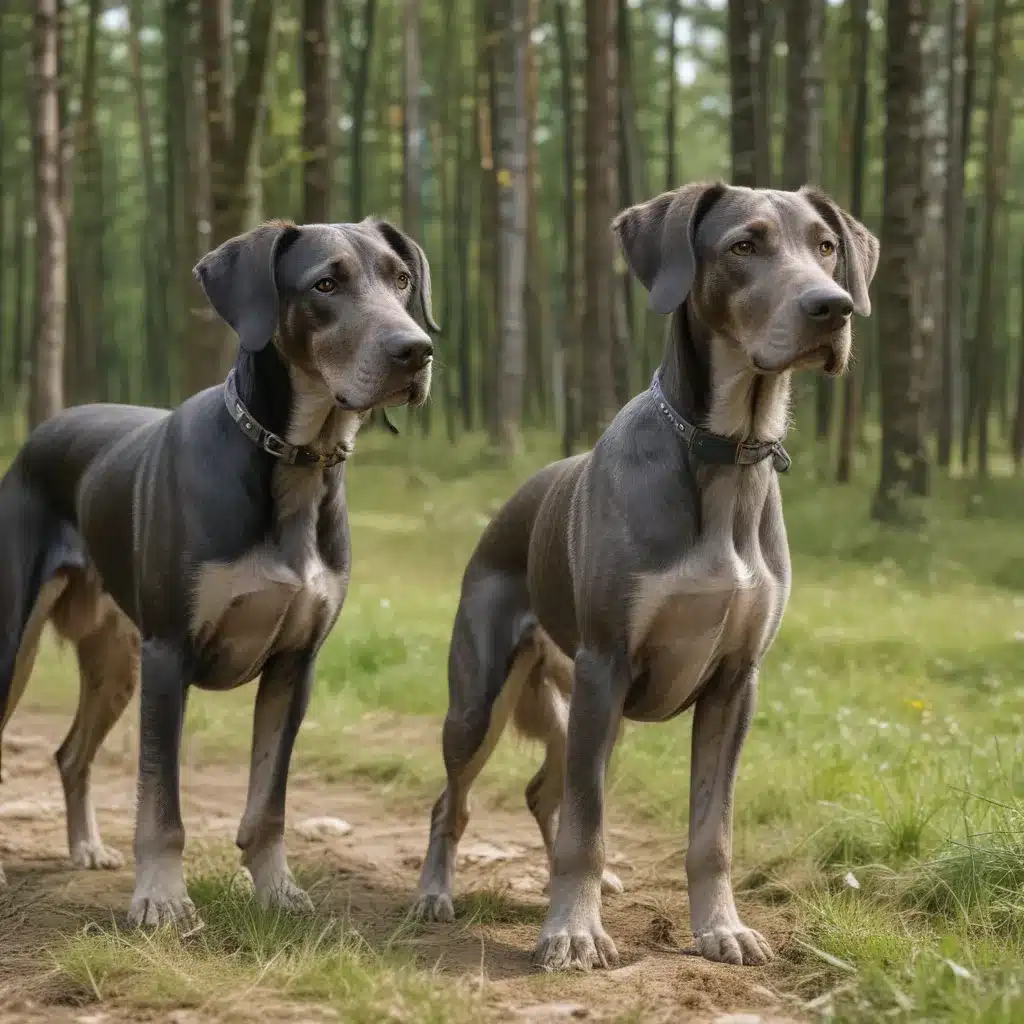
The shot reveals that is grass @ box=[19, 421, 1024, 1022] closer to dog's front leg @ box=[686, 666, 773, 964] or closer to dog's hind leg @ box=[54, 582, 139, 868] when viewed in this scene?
dog's front leg @ box=[686, 666, 773, 964]

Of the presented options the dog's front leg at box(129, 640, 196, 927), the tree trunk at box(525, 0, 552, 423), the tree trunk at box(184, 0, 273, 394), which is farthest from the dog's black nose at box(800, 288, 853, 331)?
the tree trunk at box(525, 0, 552, 423)

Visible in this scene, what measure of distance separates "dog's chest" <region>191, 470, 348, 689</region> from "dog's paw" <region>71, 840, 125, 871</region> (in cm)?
125

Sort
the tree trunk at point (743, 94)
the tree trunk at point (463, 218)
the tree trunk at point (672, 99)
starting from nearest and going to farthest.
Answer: the tree trunk at point (743, 94) < the tree trunk at point (672, 99) < the tree trunk at point (463, 218)

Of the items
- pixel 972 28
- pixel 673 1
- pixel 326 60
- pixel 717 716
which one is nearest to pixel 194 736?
pixel 717 716

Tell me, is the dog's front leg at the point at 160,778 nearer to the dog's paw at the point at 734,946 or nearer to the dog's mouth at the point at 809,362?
the dog's paw at the point at 734,946

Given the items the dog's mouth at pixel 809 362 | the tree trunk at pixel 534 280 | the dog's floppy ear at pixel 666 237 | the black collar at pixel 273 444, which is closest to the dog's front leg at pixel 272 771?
the black collar at pixel 273 444

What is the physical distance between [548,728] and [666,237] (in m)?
2.05

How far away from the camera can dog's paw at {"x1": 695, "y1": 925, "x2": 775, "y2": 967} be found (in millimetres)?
4461

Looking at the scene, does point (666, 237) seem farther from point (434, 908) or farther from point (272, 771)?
point (434, 908)

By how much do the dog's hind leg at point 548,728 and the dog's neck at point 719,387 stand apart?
4.18ft

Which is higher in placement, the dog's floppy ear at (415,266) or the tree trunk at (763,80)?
the tree trunk at (763,80)

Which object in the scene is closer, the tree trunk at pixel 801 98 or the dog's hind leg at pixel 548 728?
the dog's hind leg at pixel 548 728

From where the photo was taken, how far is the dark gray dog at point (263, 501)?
4.71m

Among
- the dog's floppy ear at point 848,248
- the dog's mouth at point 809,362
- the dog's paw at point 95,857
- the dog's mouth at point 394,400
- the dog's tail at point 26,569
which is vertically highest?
the dog's floppy ear at point 848,248
